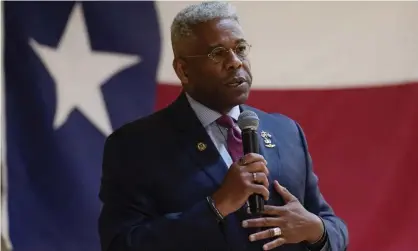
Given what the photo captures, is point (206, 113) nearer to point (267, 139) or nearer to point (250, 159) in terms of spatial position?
point (267, 139)

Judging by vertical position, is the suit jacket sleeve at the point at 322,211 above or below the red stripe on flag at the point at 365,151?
above

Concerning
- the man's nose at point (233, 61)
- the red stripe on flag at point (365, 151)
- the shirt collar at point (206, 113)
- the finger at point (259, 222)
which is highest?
the man's nose at point (233, 61)

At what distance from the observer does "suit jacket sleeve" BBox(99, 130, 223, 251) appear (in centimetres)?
128

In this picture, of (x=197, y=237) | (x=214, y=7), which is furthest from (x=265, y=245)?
(x=214, y=7)

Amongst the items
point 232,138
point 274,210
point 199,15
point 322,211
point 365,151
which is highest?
point 199,15

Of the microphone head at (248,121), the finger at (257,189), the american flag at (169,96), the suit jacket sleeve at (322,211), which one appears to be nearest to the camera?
the finger at (257,189)

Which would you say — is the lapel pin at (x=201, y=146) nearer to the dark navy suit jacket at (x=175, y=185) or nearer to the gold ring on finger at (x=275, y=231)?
the dark navy suit jacket at (x=175, y=185)

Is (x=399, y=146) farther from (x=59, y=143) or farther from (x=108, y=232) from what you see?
(x=108, y=232)

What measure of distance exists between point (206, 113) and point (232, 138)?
91 millimetres

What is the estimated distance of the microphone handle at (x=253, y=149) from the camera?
122 cm

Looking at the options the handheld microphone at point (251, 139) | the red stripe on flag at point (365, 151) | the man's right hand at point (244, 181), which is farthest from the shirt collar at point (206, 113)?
the red stripe on flag at point (365, 151)

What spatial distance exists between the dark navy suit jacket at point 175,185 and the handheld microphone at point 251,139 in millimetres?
91

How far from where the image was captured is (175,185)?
4.42 feet

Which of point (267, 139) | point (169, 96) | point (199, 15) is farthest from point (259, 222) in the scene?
point (169, 96)
